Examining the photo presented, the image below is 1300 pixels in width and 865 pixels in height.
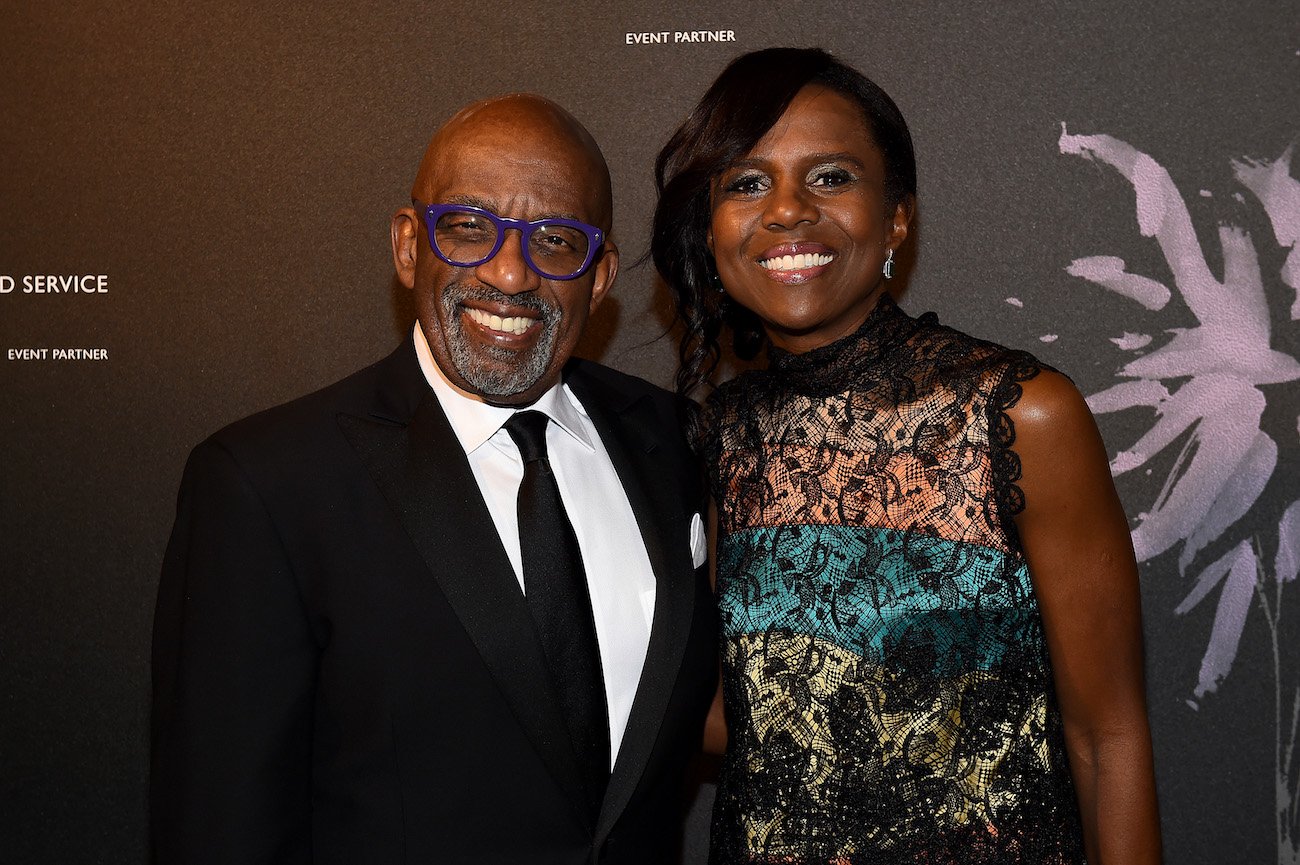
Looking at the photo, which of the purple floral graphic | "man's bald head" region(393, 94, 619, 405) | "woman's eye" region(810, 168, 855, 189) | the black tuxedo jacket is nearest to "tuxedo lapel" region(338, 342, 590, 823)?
the black tuxedo jacket

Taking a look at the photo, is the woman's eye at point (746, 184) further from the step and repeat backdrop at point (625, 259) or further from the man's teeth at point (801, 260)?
the step and repeat backdrop at point (625, 259)

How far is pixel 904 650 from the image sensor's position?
1603mm

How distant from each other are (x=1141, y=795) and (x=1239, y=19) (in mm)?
1720

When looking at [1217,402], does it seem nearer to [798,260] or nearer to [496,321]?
[798,260]

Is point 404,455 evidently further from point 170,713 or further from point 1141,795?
point 1141,795

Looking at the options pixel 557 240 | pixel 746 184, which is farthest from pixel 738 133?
pixel 557 240

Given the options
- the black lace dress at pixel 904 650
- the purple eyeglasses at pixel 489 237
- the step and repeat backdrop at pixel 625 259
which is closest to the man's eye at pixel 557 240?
the purple eyeglasses at pixel 489 237

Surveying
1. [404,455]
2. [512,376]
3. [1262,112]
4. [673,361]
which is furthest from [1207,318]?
[404,455]

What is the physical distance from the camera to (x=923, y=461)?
1623 mm

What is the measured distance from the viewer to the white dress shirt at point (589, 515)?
5.26 feet

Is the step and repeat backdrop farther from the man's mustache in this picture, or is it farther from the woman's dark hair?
the man's mustache

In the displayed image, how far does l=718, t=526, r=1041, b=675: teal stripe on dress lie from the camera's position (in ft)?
5.24

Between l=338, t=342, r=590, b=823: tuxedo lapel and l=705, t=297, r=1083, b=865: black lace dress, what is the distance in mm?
330

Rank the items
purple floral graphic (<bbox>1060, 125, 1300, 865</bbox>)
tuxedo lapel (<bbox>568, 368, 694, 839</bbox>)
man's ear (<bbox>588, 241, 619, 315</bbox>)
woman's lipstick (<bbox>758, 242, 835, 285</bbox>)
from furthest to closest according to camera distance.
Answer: purple floral graphic (<bbox>1060, 125, 1300, 865</bbox>) → man's ear (<bbox>588, 241, 619, 315</bbox>) → woman's lipstick (<bbox>758, 242, 835, 285</bbox>) → tuxedo lapel (<bbox>568, 368, 694, 839</bbox>)
